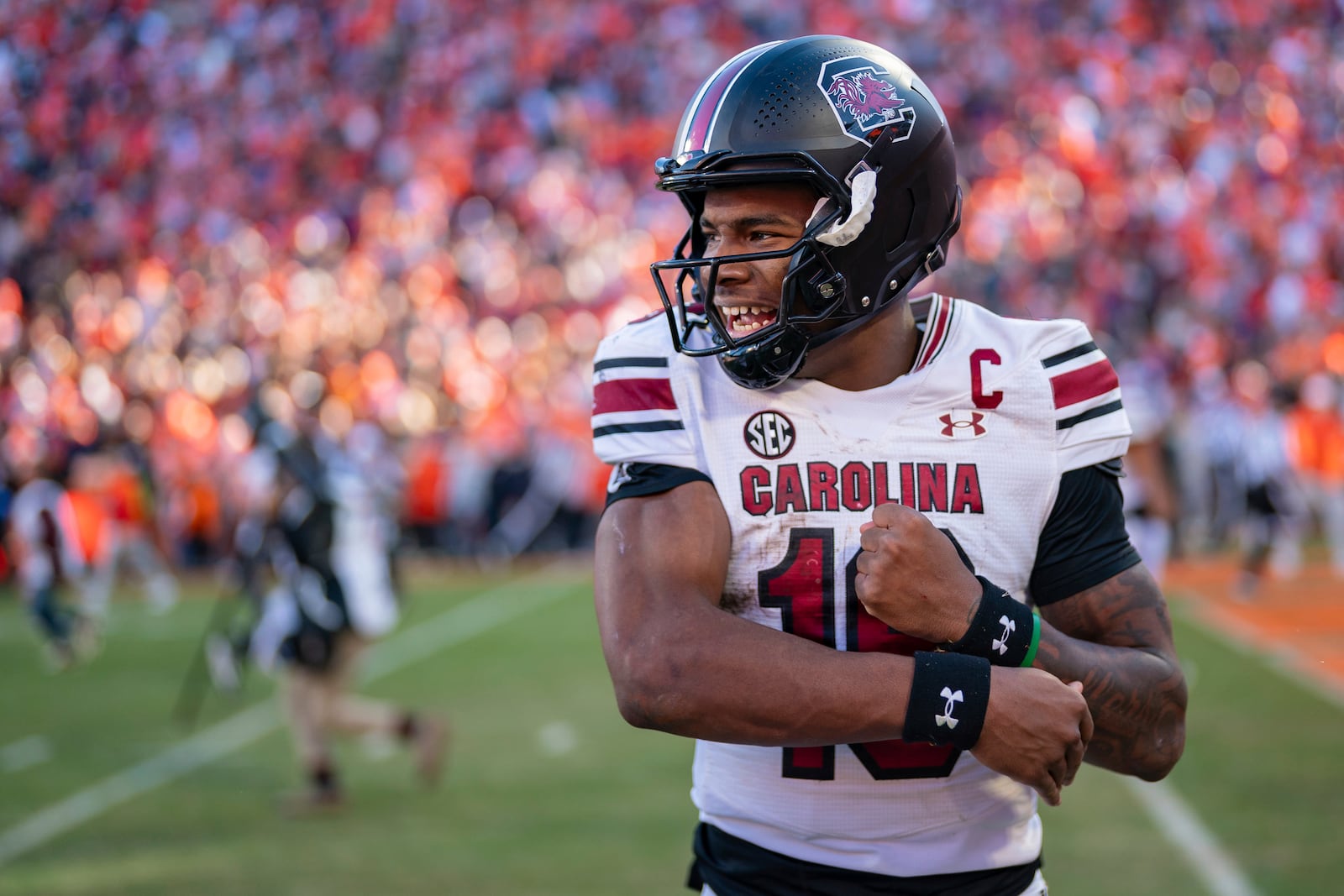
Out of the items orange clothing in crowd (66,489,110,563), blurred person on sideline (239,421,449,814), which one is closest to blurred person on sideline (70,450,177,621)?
orange clothing in crowd (66,489,110,563)

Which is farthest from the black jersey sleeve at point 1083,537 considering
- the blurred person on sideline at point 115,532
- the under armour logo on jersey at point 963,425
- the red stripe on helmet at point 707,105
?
the blurred person on sideline at point 115,532

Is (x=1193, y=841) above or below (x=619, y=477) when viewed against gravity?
below

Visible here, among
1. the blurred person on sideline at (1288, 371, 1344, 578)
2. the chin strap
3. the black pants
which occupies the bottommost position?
the blurred person on sideline at (1288, 371, 1344, 578)

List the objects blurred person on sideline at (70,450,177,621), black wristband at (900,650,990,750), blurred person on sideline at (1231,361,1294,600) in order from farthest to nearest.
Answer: blurred person on sideline at (70,450,177,621) < blurred person on sideline at (1231,361,1294,600) < black wristband at (900,650,990,750)

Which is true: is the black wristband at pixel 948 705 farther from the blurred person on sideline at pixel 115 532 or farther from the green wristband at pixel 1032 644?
the blurred person on sideline at pixel 115 532

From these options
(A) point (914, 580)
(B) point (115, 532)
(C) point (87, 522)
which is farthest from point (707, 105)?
(B) point (115, 532)

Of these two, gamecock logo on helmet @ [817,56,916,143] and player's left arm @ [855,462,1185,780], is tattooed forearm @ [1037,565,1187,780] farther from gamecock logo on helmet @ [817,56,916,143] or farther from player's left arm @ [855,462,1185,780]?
gamecock logo on helmet @ [817,56,916,143]

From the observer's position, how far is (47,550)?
11.6 metres

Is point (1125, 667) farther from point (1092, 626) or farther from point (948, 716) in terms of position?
point (948, 716)

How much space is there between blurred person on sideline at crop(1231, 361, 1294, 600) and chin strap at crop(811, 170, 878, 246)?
1209 cm

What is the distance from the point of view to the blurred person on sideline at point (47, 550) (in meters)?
10.7

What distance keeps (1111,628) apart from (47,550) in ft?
36.2

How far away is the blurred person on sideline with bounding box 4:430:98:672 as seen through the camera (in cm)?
1072

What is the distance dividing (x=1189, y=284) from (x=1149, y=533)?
10851 millimetres
